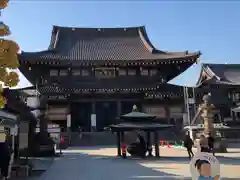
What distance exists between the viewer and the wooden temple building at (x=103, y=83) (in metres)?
33.2

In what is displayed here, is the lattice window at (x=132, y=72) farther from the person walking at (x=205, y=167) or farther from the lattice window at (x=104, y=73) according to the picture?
the person walking at (x=205, y=167)

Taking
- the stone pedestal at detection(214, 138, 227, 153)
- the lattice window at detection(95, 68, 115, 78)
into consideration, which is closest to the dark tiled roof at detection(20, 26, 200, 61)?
the lattice window at detection(95, 68, 115, 78)

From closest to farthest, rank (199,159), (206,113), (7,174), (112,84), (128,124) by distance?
1. (199,159)
2. (7,174)
3. (128,124)
4. (206,113)
5. (112,84)

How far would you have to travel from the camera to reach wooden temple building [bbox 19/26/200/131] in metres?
33.2

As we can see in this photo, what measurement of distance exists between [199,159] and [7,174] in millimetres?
6693

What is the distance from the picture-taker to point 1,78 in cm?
712

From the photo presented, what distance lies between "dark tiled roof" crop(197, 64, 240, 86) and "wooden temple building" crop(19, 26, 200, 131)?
643 cm

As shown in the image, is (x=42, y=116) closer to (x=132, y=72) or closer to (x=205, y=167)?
(x=205, y=167)

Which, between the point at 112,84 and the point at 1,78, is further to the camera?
the point at 112,84

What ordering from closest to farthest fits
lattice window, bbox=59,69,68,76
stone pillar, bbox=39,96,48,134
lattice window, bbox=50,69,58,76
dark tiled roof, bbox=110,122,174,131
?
1. dark tiled roof, bbox=110,122,174,131
2. stone pillar, bbox=39,96,48,134
3. lattice window, bbox=50,69,58,76
4. lattice window, bbox=59,69,68,76

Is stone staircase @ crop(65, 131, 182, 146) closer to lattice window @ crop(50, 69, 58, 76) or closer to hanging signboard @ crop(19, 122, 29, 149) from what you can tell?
lattice window @ crop(50, 69, 58, 76)

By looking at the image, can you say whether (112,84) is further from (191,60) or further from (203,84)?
(203,84)

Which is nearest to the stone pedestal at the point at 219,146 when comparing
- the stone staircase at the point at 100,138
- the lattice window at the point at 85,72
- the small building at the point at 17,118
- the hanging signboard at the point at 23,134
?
the stone staircase at the point at 100,138

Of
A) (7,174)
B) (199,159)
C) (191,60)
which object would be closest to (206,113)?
(191,60)
